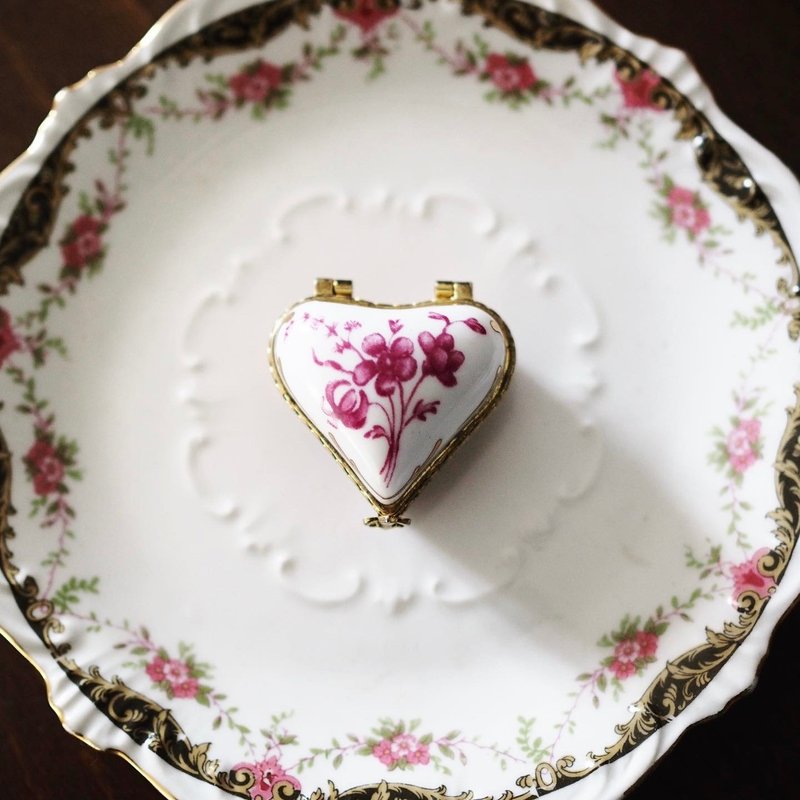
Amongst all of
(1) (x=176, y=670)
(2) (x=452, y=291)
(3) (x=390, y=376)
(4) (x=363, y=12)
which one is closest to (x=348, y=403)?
(3) (x=390, y=376)

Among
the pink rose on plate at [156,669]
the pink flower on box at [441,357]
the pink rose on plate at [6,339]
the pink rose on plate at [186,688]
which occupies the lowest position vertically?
the pink rose on plate at [186,688]

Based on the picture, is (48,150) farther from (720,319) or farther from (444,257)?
(720,319)

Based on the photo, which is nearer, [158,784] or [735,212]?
[158,784]

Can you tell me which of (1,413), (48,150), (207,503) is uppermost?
(48,150)

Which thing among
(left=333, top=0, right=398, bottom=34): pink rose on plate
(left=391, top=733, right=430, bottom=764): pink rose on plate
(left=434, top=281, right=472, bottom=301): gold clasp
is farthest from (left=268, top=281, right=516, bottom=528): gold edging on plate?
(left=333, top=0, right=398, bottom=34): pink rose on plate

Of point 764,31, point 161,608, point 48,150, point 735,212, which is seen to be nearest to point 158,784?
point 161,608

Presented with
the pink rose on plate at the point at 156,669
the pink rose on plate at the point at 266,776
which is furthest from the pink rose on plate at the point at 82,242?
the pink rose on plate at the point at 266,776

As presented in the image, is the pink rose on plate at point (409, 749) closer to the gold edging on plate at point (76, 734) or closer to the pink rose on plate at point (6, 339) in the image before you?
the gold edging on plate at point (76, 734)
